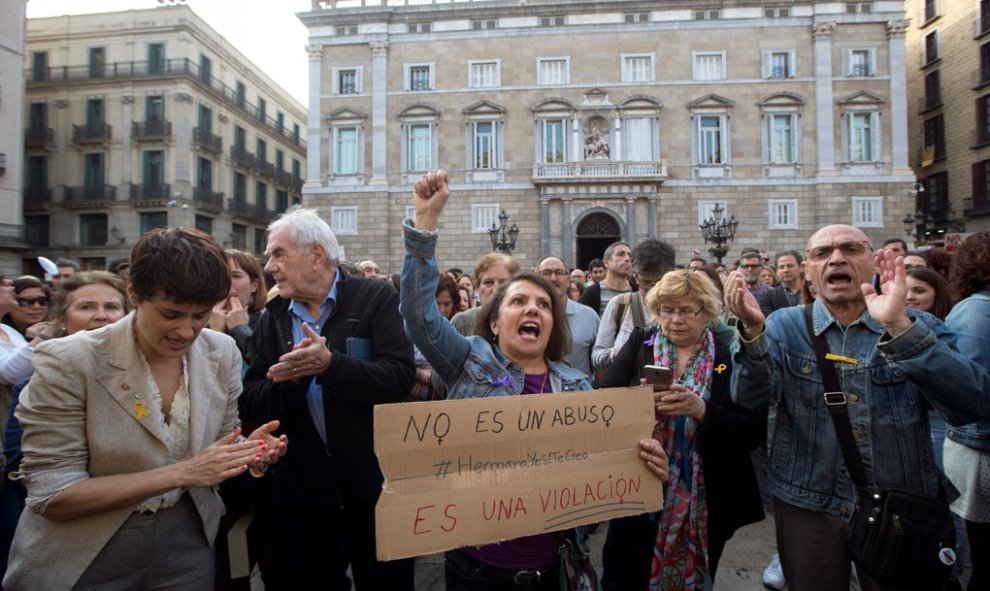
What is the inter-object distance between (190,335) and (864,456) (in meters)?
2.77

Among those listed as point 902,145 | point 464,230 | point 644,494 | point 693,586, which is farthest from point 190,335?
point 902,145

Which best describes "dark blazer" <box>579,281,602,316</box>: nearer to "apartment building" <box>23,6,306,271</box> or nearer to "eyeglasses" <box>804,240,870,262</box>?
"eyeglasses" <box>804,240,870,262</box>

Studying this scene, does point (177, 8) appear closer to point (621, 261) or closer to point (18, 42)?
point (18, 42)

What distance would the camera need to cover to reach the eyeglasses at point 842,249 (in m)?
2.50

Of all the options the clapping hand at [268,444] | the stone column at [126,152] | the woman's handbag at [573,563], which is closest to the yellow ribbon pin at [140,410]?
the clapping hand at [268,444]

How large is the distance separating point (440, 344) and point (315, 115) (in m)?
25.4

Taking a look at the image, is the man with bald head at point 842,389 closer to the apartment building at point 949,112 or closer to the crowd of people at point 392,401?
the crowd of people at point 392,401

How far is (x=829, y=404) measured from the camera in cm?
240

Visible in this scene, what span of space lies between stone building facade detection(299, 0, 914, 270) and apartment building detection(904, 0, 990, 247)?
5.28 metres

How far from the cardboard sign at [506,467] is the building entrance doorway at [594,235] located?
22273 millimetres

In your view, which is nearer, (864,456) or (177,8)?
(864,456)

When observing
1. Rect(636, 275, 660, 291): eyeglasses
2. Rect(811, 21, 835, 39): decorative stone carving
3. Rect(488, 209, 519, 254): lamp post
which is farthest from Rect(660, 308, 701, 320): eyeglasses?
Rect(811, 21, 835, 39): decorative stone carving

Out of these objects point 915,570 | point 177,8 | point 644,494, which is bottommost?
point 915,570

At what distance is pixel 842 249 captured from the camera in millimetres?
2506
